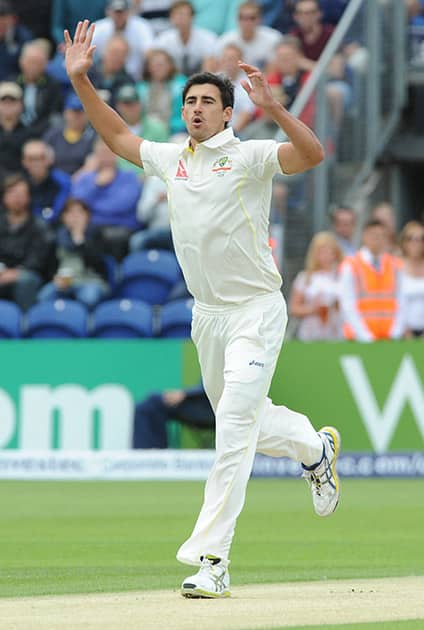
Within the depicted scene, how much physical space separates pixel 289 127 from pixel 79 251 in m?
8.80

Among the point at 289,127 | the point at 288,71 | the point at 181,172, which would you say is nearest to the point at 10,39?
the point at 288,71

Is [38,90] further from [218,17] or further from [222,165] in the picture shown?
[222,165]

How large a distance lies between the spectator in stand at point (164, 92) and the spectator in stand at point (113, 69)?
0.29 meters

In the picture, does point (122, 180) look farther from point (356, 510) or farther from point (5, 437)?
point (356, 510)

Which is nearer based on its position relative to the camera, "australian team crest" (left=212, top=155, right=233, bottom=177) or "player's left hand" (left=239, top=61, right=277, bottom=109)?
"player's left hand" (left=239, top=61, right=277, bottom=109)

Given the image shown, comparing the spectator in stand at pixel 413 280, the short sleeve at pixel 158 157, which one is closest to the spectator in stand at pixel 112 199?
the spectator in stand at pixel 413 280

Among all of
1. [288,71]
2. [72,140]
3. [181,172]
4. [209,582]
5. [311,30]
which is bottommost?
[209,582]

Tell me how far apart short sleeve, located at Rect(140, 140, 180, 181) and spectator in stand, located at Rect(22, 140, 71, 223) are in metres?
8.74

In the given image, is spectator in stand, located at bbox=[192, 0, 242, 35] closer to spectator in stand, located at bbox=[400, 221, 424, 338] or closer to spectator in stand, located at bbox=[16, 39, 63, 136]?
spectator in stand, located at bbox=[16, 39, 63, 136]

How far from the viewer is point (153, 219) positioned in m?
15.2

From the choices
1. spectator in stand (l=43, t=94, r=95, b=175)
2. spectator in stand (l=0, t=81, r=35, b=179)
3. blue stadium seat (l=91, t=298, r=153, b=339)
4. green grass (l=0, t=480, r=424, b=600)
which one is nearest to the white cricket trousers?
green grass (l=0, t=480, r=424, b=600)

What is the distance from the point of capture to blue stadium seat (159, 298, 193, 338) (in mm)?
14258

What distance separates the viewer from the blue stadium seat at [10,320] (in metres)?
14.5

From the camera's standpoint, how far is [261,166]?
21.7ft
